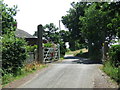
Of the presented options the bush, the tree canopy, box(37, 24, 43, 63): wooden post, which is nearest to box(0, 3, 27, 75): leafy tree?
the bush

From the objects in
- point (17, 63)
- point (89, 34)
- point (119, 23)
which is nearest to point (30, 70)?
point (17, 63)

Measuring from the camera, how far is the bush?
12391mm

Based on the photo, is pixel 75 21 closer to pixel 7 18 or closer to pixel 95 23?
pixel 95 23

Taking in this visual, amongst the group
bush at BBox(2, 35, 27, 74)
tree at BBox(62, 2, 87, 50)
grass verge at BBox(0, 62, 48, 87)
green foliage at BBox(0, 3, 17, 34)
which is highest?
tree at BBox(62, 2, 87, 50)

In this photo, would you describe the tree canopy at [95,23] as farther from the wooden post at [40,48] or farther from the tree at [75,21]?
the wooden post at [40,48]

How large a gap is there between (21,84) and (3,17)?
189 inches

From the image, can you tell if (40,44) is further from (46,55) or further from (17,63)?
(17,63)

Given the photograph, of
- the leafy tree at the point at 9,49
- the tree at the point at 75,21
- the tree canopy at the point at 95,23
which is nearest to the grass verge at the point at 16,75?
the leafy tree at the point at 9,49

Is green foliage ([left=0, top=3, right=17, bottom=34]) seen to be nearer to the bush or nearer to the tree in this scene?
the bush

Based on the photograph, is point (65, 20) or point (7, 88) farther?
point (65, 20)

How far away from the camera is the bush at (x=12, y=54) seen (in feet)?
40.7

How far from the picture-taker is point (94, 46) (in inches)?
1606

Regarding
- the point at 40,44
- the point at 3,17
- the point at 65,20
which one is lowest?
the point at 40,44

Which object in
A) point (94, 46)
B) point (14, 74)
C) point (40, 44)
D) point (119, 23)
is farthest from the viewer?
point (94, 46)
